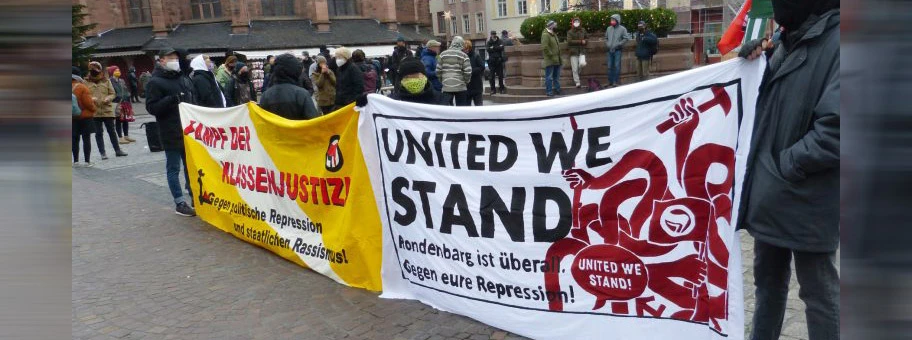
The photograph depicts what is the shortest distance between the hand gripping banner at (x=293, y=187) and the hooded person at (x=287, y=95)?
0.45 m

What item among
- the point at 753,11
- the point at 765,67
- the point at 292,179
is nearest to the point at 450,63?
the point at 292,179

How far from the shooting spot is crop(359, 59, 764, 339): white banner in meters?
3.01

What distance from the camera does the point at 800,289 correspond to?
2.83 metres

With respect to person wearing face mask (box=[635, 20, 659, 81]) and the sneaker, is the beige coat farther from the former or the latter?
person wearing face mask (box=[635, 20, 659, 81])

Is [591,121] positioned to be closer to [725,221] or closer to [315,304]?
[725,221]

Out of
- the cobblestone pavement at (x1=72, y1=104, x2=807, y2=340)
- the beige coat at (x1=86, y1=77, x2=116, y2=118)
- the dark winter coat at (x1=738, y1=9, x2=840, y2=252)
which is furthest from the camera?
the beige coat at (x1=86, y1=77, x2=116, y2=118)

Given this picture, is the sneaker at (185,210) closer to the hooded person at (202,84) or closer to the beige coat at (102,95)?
the hooded person at (202,84)

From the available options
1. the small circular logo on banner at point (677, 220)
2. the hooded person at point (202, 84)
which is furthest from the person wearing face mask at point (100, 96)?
the small circular logo on banner at point (677, 220)

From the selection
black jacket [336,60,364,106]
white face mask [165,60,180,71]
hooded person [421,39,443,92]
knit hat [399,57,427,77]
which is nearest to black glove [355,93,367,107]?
knit hat [399,57,427,77]

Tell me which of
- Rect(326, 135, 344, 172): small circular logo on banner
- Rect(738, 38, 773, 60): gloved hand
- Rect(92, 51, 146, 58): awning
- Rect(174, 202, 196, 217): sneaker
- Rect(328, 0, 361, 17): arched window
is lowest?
Rect(174, 202, 196, 217): sneaker

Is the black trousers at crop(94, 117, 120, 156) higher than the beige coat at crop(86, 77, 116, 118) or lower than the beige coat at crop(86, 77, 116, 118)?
lower

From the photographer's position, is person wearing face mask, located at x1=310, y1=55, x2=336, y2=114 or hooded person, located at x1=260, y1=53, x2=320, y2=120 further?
person wearing face mask, located at x1=310, y1=55, x2=336, y2=114

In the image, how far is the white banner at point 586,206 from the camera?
301 centimetres

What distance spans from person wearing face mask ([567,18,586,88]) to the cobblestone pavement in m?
9.24
